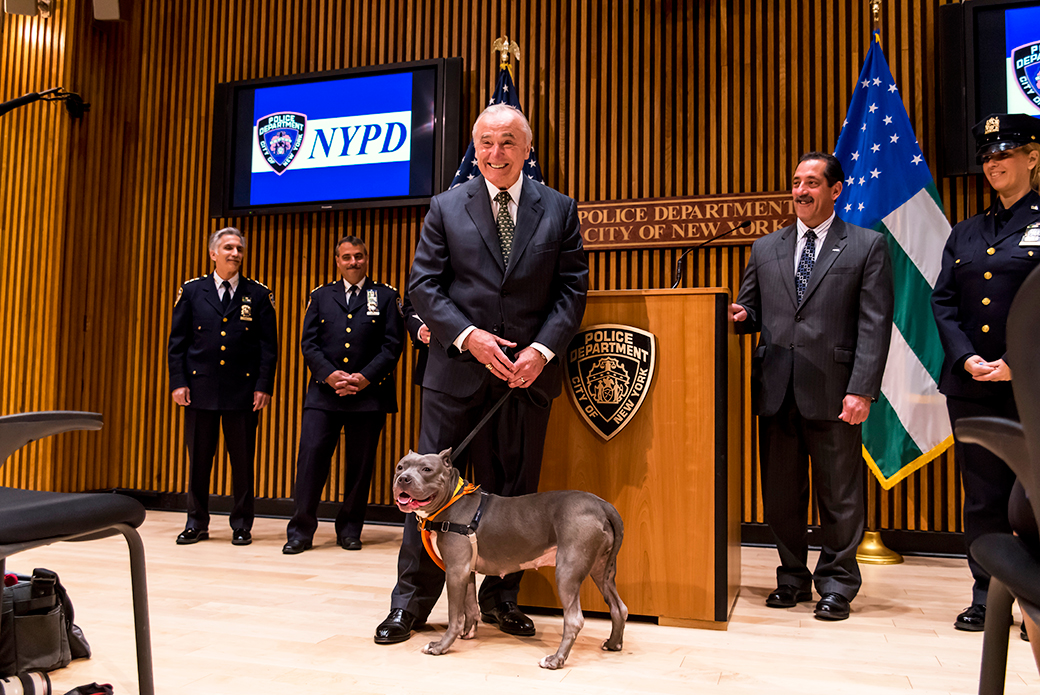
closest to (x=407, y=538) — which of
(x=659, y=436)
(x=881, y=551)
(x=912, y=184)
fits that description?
(x=659, y=436)

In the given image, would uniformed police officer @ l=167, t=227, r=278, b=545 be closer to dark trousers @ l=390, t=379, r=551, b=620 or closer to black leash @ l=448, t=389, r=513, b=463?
dark trousers @ l=390, t=379, r=551, b=620

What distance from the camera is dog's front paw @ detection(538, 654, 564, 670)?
1.99 meters

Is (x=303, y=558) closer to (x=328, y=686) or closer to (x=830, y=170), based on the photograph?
(x=328, y=686)

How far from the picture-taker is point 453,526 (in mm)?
2150

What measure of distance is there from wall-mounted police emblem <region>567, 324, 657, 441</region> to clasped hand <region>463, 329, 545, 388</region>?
348 millimetres

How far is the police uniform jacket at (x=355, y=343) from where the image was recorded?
4.08 metres

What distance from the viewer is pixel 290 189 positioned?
5.01m

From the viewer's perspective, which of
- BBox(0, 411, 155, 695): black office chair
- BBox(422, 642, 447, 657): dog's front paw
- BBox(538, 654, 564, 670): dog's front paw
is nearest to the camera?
BBox(0, 411, 155, 695): black office chair

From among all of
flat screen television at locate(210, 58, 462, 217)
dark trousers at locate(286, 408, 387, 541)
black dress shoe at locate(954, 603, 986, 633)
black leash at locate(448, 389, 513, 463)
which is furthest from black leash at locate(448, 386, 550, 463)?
flat screen television at locate(210, 58, 462, 217)

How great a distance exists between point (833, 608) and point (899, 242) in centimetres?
212

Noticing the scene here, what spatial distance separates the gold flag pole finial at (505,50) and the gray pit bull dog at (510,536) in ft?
10.2

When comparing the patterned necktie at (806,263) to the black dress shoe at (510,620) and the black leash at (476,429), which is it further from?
the black dress shoe at (510,620)

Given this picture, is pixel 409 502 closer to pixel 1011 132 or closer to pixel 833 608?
pixel 833 608

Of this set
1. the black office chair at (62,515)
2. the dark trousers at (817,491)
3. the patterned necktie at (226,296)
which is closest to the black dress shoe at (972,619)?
the dark trousers at (817,491)
